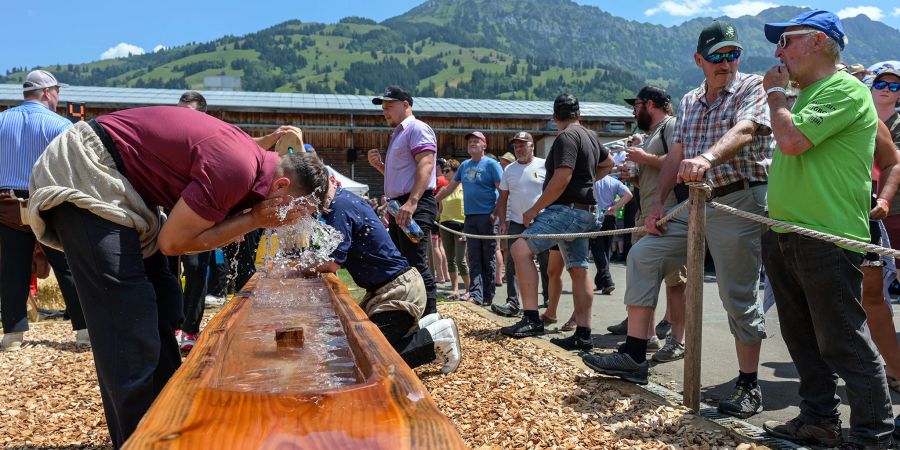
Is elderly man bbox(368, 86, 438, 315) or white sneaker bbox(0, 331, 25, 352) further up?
elderly man bbox(368, 86, 438, 315)

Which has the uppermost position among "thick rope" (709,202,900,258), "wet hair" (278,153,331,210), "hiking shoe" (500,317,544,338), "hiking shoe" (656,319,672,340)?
"wet hair" (278,153,331,210)

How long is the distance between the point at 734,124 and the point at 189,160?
3.06m

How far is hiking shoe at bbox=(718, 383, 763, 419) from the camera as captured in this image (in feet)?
12.4

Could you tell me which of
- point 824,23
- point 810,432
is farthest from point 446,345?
point 824,23

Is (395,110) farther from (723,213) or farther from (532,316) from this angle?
(723,213)

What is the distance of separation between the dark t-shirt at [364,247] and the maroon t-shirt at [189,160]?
1506mm

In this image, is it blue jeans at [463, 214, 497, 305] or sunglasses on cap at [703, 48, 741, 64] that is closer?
sunglasses on cap at [703, 48, 741, 64]

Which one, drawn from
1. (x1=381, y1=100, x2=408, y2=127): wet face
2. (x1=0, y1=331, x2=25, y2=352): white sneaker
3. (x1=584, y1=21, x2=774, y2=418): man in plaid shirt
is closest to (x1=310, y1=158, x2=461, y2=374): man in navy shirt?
(x1=584, y1=21, x2=774, y2=418): man in plaid shirt

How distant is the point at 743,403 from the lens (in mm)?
3816

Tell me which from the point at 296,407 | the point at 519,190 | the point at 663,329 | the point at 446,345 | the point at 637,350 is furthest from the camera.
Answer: the point at 519,190

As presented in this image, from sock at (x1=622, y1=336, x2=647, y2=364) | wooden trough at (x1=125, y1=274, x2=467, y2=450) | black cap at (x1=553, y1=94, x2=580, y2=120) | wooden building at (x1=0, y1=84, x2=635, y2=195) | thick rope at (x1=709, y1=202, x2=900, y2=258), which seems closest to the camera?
wooden trough at (x1=125, y1=274, x2=467, y2=450)

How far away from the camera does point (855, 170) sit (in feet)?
10.6

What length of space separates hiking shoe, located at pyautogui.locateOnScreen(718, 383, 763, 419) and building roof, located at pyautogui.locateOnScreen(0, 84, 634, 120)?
16806 millimetres

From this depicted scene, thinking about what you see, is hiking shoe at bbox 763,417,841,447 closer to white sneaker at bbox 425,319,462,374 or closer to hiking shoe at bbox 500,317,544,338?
white sneaker at bbox 425,319,462,374
